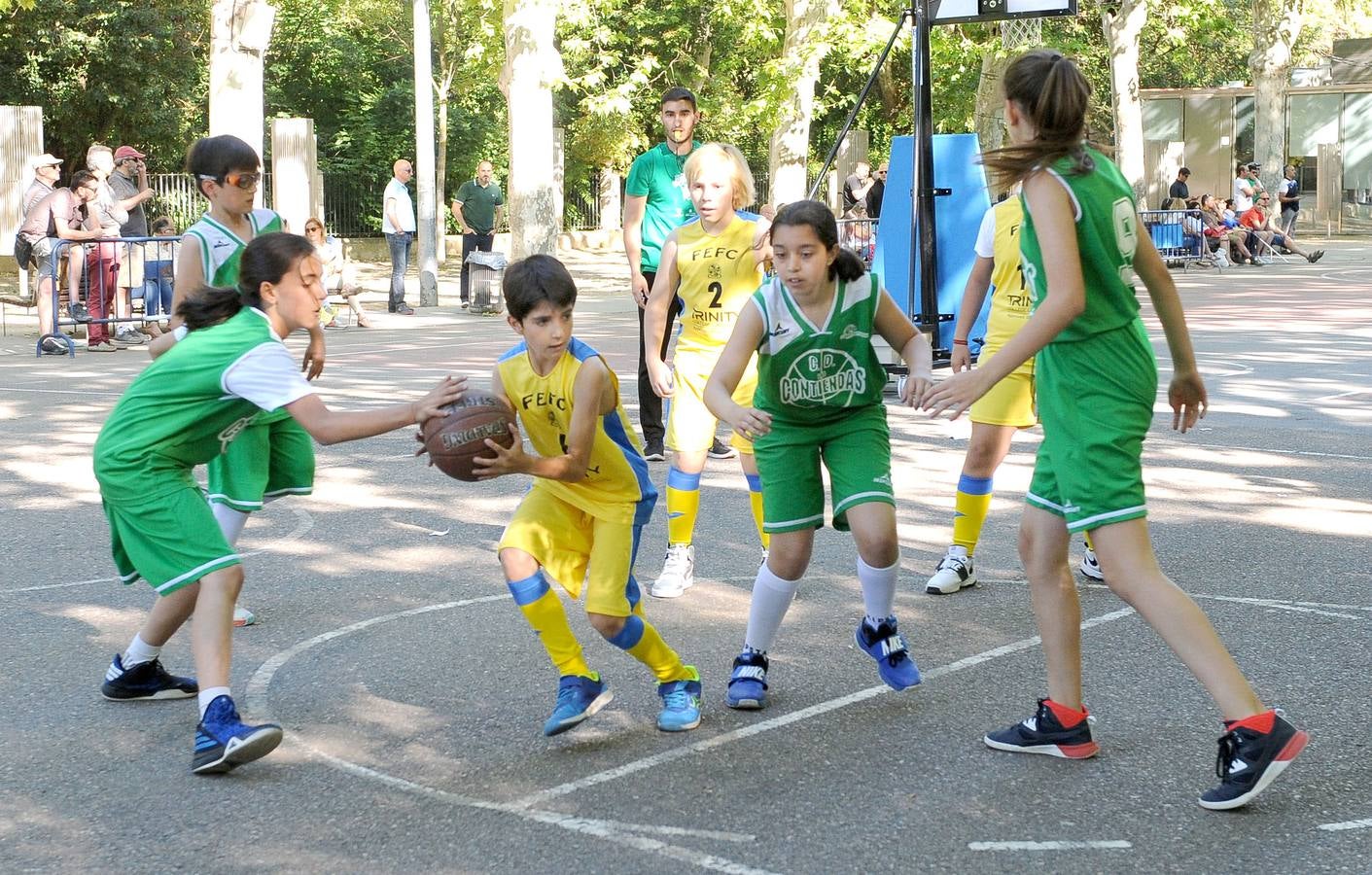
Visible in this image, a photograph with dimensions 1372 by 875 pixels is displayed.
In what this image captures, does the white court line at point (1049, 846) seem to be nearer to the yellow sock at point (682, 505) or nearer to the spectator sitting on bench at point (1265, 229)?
the yellow sock at point (682, 505)

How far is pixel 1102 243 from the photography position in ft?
14.9

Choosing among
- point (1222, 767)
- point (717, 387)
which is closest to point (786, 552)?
point (717, 387)

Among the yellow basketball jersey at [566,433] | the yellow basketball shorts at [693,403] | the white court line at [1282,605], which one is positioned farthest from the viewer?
the yellow basketball shorts at [693,403]

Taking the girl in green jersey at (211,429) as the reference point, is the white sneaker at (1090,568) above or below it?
below

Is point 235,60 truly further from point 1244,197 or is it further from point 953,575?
point 1244,197

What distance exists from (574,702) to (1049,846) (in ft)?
5.13

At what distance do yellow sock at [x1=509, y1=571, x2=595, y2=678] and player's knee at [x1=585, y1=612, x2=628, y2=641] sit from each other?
100 millimetres

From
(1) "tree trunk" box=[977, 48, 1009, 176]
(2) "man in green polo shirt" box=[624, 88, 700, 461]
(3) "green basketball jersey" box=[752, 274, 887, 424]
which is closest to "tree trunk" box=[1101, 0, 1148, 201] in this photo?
(1) "tree trunk" box=[977, 48, 1009, 176]

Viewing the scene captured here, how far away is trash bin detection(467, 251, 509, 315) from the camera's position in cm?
2341

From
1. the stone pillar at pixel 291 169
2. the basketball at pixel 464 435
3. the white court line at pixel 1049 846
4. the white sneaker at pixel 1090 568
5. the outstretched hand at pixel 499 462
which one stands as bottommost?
the white court line at pixel 1049 846

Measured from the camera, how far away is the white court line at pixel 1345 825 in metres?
4.29

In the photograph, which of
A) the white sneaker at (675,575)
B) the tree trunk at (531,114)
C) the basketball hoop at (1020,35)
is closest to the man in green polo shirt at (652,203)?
the white sneaker at (675,575)

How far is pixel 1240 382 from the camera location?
46.1 feet

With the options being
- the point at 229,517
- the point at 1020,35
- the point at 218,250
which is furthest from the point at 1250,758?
the point at 1020,35
